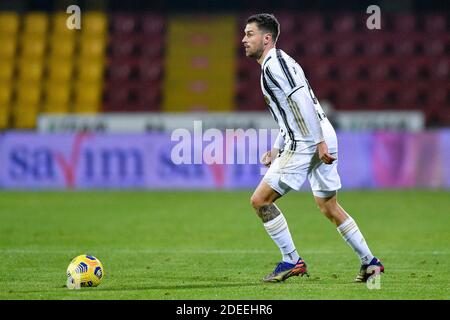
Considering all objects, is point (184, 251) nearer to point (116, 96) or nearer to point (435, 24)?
point (116, 96)

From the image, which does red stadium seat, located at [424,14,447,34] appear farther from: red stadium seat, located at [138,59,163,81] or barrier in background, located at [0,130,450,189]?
red stadium seat, located at [138,59,163,81]

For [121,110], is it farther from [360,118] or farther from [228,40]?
[360,118]

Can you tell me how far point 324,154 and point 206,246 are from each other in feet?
12.6

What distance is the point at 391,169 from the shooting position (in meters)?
22.2

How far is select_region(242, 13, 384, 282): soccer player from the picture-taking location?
8320 mm

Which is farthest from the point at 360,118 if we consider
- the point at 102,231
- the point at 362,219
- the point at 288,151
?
the point at 288,151

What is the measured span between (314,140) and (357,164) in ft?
46.3

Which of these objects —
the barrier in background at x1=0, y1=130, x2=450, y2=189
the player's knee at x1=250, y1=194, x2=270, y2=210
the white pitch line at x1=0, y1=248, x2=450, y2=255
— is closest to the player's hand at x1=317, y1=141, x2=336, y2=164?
the player's knee at x1=250, y1=194, x2=270, y2=210

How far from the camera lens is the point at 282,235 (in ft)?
28.0

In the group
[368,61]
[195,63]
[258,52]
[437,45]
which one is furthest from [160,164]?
[258,52]

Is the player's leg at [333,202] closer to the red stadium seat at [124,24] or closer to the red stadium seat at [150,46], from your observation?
the red stadium seat at [150,46]

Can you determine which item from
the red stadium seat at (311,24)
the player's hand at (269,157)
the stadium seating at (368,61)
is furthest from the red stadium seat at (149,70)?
the player's hand at (269,157)

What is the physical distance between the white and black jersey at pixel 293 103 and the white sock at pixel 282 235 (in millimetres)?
672

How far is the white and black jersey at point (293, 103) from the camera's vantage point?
830 centimetres
